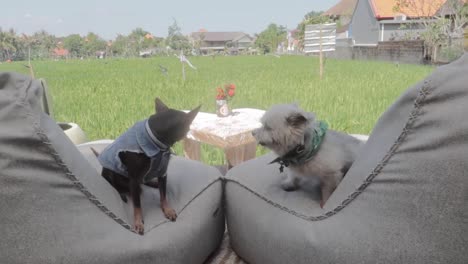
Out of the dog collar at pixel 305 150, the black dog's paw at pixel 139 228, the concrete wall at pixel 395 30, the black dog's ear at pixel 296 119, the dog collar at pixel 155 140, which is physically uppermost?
the concrete wall at pixel 395 30

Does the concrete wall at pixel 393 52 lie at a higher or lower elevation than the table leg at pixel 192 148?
higher

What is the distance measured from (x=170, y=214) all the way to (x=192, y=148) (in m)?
2.32

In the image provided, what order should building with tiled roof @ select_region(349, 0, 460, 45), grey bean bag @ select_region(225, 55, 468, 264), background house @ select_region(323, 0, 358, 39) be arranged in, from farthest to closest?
background house @ select_region(323, 0, 358, 39) < building with tiled roof @ select_region(349, 0, 460, 45) < grey bean bag @ select_region(225, 55, 468, 264)

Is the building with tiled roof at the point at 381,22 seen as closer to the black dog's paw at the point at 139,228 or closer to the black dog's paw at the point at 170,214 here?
the black dog's paw at the point at 170,214

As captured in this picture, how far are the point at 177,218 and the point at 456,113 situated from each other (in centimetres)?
153

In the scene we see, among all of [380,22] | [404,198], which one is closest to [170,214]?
[404,198]

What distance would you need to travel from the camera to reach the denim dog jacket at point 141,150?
76.5 inches

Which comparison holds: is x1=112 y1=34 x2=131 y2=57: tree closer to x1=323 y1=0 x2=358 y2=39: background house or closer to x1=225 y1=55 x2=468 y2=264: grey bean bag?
x1=323 y1=0 x2=358 y2=39: background house

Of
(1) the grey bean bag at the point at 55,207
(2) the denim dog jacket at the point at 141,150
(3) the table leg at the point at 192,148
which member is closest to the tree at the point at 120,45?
(3) the table leg at the point at 192,148

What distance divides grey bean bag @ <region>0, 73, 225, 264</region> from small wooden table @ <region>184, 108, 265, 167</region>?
5.76 ft

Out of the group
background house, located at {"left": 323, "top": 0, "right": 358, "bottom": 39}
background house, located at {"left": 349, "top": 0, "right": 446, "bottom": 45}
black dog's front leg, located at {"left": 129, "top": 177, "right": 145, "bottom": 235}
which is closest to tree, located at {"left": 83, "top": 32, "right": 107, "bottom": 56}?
Result: background house, located at {"left": 323, "top": 0, "right": 358, "bottom": 39}

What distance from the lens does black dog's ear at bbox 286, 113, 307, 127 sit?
2.01 m

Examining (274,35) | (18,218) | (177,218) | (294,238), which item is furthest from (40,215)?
(274,35)

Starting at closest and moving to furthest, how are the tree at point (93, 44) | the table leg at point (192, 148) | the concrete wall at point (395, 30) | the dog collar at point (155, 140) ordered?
the dog collar at point (155, 140) → the table leg at point (192, 148) → the concrete wall at point (395, 30) → the tree at point (93, 44)
